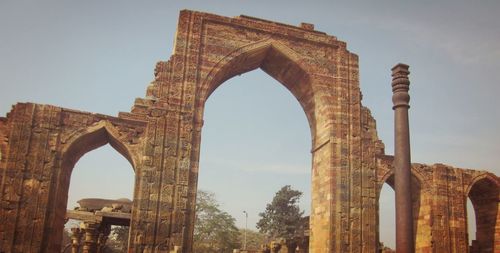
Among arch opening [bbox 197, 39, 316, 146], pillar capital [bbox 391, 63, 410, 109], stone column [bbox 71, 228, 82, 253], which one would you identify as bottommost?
stone column [bbox 71, 228, 82, 253]

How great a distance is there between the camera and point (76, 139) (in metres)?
11.7

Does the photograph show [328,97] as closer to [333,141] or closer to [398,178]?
[333,141]

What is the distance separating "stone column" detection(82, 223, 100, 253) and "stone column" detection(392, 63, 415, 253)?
10.2 meters

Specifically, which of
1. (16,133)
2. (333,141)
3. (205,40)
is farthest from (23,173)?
(333,141)

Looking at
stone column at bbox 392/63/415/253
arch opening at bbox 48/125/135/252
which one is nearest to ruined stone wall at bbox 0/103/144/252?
arch opening at bbox 48/125/135/252

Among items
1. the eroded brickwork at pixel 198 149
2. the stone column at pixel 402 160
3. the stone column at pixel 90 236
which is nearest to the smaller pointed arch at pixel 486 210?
the eroded brickwork at pixel 198 149

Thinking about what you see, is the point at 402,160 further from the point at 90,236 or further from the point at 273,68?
the point at 90,236

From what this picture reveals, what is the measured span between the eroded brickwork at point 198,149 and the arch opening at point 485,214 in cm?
40

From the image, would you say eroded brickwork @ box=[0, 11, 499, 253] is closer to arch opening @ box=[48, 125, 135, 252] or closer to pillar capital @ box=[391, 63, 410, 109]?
arch opening @ box=[48, 125, 135, 252]

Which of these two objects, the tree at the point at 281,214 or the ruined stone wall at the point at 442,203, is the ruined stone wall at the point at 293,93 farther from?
the tree at the point at 281,214

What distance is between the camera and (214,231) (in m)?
35.9

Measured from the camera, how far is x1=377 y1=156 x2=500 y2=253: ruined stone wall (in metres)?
14.5

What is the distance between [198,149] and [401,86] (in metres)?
6.65

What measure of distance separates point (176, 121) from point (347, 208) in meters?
5.37
